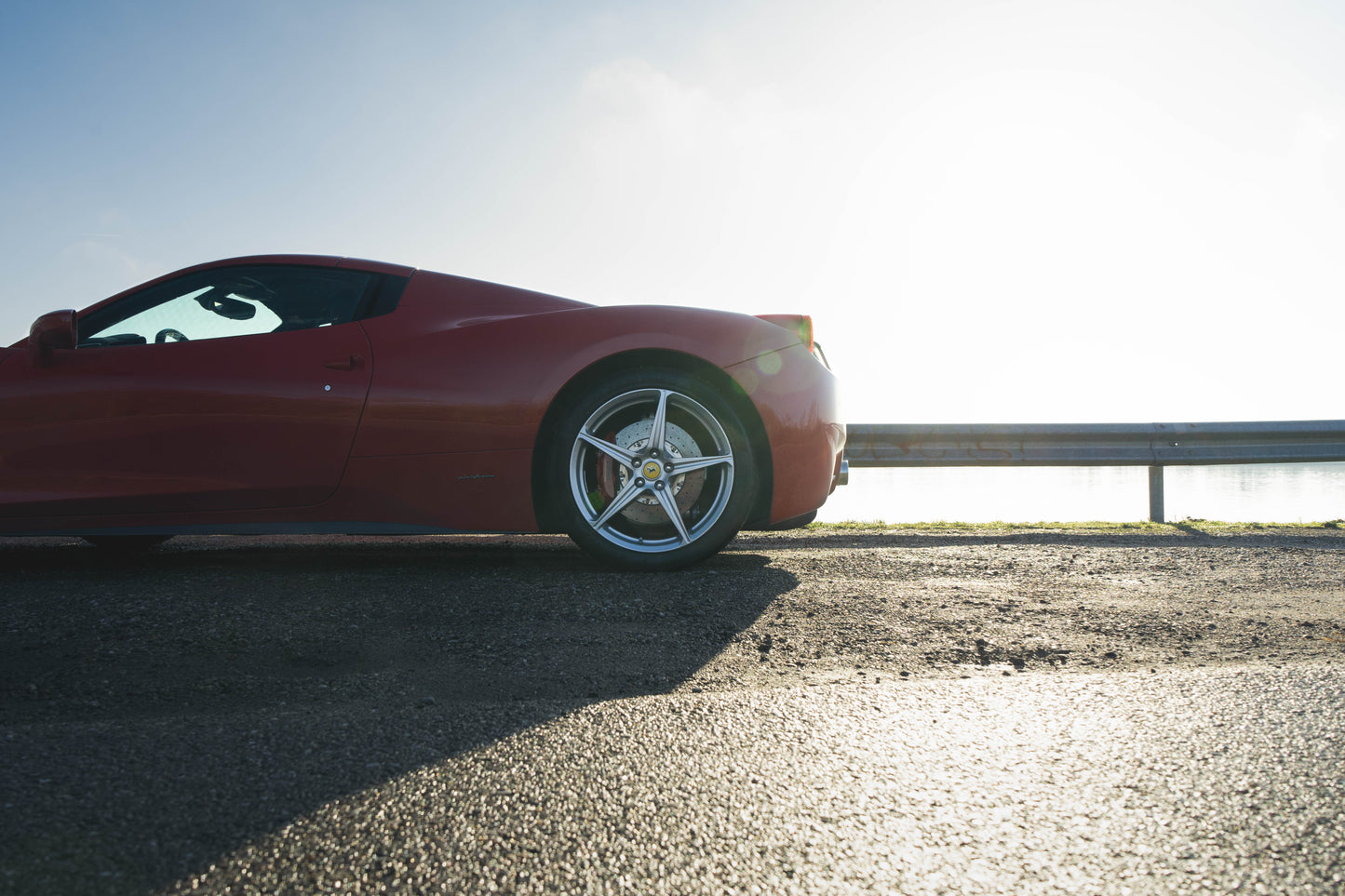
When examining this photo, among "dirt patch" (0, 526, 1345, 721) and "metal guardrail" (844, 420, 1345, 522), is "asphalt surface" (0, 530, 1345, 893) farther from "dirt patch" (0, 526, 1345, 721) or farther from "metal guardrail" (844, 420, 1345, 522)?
"metal guardrail" (844, 420, 1345, 522)

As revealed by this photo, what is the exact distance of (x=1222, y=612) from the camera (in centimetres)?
263

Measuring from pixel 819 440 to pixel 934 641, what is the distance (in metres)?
1.17

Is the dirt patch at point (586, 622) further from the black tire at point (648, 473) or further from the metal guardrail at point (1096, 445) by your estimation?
the metal guardrail at point (1096, 445)

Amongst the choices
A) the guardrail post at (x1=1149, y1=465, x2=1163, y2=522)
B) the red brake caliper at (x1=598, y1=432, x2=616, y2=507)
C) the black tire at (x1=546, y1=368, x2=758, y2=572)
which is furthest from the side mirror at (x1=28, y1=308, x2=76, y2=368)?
the guardrail post at (x1=1149, y1=465, x2=1163, y2=522)

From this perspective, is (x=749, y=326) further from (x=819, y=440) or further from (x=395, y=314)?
(x=395, y=314)

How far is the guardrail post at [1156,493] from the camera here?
5985 mm

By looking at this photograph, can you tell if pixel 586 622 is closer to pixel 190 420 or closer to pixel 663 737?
pixel 663 737

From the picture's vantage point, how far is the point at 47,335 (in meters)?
3.29

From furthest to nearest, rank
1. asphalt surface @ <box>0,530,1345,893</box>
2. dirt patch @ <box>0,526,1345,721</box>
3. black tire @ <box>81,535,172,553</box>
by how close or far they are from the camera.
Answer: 1. black tire @ <box>81,535,172,553</box>
2. dirt patch @ <box>0,526,1345,721</box>
3. asphalt surface @ <box>0,530,1345,893</box>

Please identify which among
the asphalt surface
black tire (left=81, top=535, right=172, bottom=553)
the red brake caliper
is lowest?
the asphalt surface

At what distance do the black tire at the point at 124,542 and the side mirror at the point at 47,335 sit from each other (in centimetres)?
122

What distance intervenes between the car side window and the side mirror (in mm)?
91

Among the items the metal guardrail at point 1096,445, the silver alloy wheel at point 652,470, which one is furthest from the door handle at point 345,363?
the metal guardrail at point 1096,445

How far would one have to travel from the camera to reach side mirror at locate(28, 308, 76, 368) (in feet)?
10.7
